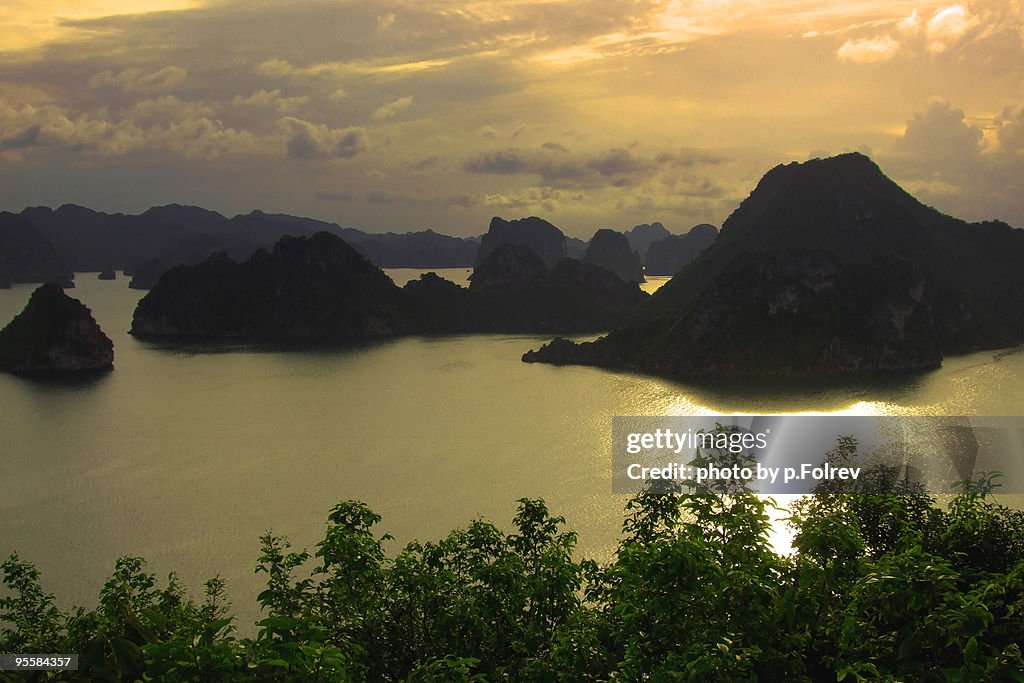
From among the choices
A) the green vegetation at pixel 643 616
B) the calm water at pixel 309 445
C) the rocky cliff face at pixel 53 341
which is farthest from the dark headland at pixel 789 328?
the green vegetation at pixel 643 616

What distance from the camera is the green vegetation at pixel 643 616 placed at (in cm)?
1587

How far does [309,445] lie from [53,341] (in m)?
98.2

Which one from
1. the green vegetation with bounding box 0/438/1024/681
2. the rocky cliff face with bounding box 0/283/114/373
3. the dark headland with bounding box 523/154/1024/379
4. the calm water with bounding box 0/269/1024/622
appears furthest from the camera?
the rocky cliff face with bounding box 0/283/114/373

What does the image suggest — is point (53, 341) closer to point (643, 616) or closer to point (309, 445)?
point (309, 445)

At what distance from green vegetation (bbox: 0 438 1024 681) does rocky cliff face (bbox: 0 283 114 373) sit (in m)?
156

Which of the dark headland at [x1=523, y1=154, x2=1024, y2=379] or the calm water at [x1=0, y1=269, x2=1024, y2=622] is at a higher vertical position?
the dark headland at [x1=523, y1=154, x2=1024, y2=379]

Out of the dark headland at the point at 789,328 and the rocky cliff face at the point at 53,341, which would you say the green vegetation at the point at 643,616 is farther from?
the rocky cliff face at the point at 53,341

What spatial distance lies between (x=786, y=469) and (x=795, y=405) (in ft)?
190

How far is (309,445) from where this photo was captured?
336 ft

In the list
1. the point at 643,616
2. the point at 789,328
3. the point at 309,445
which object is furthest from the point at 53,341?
the point at 643,616

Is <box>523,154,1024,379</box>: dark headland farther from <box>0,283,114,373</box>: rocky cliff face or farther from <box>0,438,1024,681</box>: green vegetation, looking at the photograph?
<box>0,438,1024,681</box>: green vegetation

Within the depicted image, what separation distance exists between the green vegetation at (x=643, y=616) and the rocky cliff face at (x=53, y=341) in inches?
6159

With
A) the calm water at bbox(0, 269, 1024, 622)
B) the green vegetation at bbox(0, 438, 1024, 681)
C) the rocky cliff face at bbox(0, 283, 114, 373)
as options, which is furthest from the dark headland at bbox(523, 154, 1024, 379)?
the green vegetation at bbox(0, 438, 1024, 681)

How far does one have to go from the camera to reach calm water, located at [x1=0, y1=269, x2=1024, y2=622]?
6656cm
